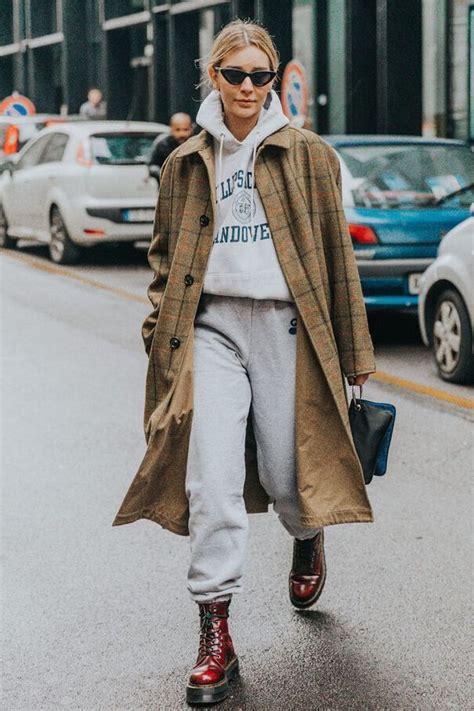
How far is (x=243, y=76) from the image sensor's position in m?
3.84

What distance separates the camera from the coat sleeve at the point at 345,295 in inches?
156

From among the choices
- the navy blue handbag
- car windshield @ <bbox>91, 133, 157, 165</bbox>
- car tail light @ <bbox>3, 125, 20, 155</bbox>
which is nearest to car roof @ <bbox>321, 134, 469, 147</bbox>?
car windshield @ <bbox>91, 133, 157, 165</bbox>

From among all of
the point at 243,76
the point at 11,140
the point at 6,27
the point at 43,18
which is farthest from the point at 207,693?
the point at 6,27

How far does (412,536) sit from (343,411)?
1.50 metres

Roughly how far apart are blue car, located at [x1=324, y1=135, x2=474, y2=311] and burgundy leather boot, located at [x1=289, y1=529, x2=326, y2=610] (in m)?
5.38

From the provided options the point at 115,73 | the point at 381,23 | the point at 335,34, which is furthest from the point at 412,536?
the point at 115,73

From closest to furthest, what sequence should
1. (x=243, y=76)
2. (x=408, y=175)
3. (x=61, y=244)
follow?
(x=243, y=76) → (x=408, y=175) → (x=61, y=244)

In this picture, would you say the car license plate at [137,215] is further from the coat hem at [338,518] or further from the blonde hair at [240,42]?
the coat hem at [338,518]

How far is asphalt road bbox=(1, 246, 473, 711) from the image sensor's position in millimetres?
3859

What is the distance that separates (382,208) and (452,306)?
1.58m

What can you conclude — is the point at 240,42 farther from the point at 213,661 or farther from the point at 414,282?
the point at 414,282

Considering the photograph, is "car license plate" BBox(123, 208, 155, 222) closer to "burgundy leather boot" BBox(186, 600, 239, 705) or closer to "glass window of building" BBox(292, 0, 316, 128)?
"glass window of building" BBox(292, 0, 316, 128)

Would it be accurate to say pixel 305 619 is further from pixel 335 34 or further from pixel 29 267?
pixel 335 34

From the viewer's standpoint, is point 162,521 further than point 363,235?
No
